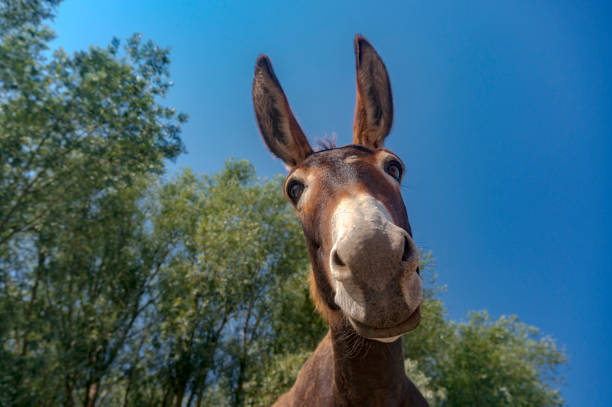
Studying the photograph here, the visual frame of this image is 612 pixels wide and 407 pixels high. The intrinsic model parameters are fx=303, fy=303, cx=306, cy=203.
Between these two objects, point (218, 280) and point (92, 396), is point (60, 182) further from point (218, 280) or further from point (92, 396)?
point (92, 396)

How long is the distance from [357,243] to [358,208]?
33 centimetres

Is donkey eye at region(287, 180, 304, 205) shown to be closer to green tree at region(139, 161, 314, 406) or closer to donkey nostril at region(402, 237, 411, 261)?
donkey nostril at region(402, 237, 411, 261)

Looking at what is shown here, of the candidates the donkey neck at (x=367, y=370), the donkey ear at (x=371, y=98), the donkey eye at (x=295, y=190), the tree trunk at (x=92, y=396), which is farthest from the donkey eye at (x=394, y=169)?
the tree trunk at (x=92, y=396)

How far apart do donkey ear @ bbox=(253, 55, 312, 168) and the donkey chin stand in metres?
1.77

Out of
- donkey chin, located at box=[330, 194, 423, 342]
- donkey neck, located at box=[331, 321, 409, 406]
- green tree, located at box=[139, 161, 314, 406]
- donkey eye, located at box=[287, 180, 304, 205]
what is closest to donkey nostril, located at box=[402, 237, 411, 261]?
donkey chin, located at box=[330, 194, 423, 342]

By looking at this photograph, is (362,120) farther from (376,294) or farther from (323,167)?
(376,294)

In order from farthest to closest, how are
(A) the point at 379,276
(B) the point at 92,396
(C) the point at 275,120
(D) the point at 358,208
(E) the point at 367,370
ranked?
(B) the point at 92,396, (C) the point at 275,120, (E) the point at 367,370, (D) the point at 358,208, (A) the point at 379,276

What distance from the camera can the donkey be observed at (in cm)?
161

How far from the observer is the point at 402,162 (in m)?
2.89

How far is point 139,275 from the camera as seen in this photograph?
1703 centimetres

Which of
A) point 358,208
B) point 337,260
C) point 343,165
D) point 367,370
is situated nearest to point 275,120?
point 343,165

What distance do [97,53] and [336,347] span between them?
37.3ft

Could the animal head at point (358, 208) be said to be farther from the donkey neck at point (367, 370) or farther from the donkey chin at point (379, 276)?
the donkey neck at point (367, 370)

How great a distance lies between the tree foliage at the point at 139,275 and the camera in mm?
9422
